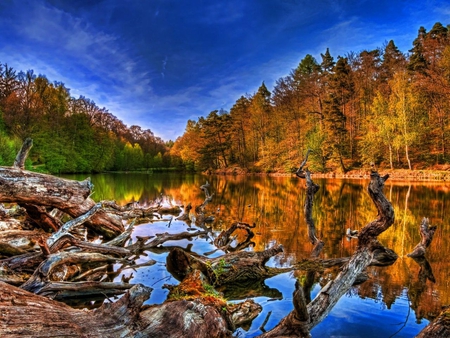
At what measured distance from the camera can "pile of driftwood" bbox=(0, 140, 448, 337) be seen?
277 centimetres

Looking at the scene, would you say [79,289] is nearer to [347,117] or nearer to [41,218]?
[41,218]

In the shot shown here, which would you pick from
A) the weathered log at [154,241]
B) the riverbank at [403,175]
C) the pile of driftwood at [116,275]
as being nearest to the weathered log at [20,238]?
the pile of driftwood at [116,275]

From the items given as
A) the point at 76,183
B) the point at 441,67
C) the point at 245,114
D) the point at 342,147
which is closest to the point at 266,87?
the point at 245,114

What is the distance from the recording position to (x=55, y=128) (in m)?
47.2

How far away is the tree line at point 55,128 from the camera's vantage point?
1472 inches

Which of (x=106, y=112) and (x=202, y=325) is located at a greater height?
(x=106, y=112)

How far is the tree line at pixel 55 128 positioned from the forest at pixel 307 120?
0.16 metres

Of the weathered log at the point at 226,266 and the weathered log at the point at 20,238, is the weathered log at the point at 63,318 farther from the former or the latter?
the weathered log at the point at 20,238

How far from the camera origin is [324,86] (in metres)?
42.3

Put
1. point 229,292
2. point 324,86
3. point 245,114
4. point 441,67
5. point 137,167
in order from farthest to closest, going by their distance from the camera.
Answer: point 137,167, point 245,114, point 324,86, point 441,67, point 229,292

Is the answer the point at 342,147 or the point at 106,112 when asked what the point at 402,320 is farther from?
the point at 106,112

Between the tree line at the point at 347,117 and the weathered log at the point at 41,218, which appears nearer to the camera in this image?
the weathered log at the point at 41,218

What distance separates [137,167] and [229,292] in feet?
239

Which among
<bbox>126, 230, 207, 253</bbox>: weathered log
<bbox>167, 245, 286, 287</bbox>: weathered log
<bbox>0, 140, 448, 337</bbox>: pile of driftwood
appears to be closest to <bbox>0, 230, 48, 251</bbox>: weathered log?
<bbox>0, 140, 448, 337</bbox>: pile of driftwood
